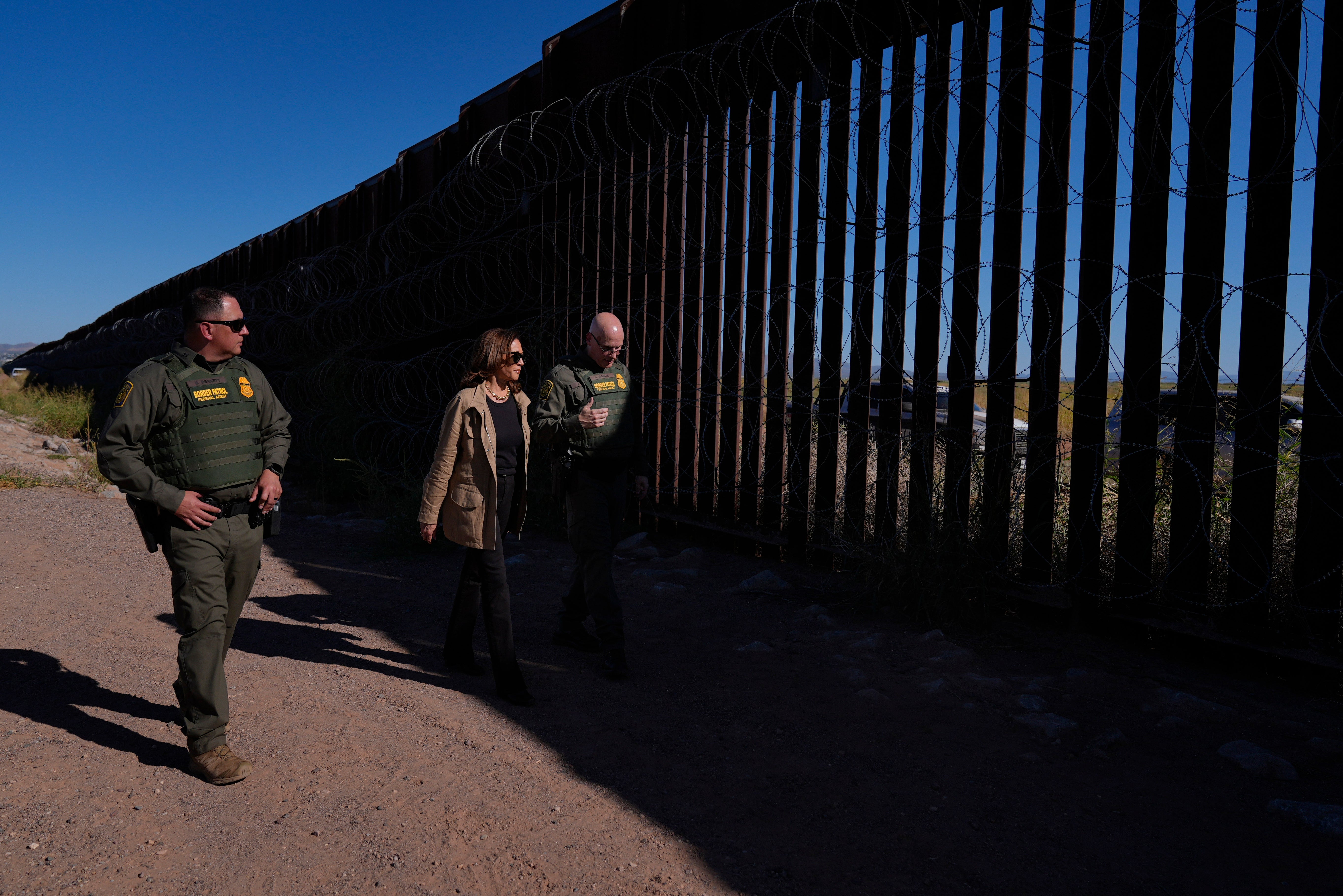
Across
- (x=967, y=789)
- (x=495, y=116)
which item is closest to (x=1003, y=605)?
(x=967, y=789)

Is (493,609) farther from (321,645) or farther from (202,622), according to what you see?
(321,645)

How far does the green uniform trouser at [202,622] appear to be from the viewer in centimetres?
279

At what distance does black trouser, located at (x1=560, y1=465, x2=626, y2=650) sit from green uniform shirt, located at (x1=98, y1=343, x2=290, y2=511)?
1.40m

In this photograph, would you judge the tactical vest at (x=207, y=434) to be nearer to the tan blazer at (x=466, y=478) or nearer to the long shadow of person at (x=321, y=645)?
the tan blazer at (x=466, y=478)

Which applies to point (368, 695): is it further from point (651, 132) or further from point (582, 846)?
point (651, 132)

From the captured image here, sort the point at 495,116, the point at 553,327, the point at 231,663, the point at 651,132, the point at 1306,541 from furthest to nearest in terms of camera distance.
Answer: the point at 495,116
the point at 553,327
the point at 651,132
the point at 231,663
the point at 1306,541

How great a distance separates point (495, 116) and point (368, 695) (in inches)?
274

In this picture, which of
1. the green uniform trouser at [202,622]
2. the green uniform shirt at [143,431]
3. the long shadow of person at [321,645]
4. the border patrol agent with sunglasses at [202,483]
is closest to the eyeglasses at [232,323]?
the border patrol agent with sunglasses at [202,483]

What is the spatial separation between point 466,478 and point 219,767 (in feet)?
4.40

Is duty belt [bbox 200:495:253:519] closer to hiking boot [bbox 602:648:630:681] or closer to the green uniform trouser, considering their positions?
the green uniform trouser

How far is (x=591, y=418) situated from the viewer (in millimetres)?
3766

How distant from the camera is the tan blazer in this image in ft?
11.7

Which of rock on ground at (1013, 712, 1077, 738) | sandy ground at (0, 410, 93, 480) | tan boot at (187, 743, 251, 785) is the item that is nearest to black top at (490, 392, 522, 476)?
tan boot at (187, 743, 251, 785)

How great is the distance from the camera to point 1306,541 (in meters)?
3.45
